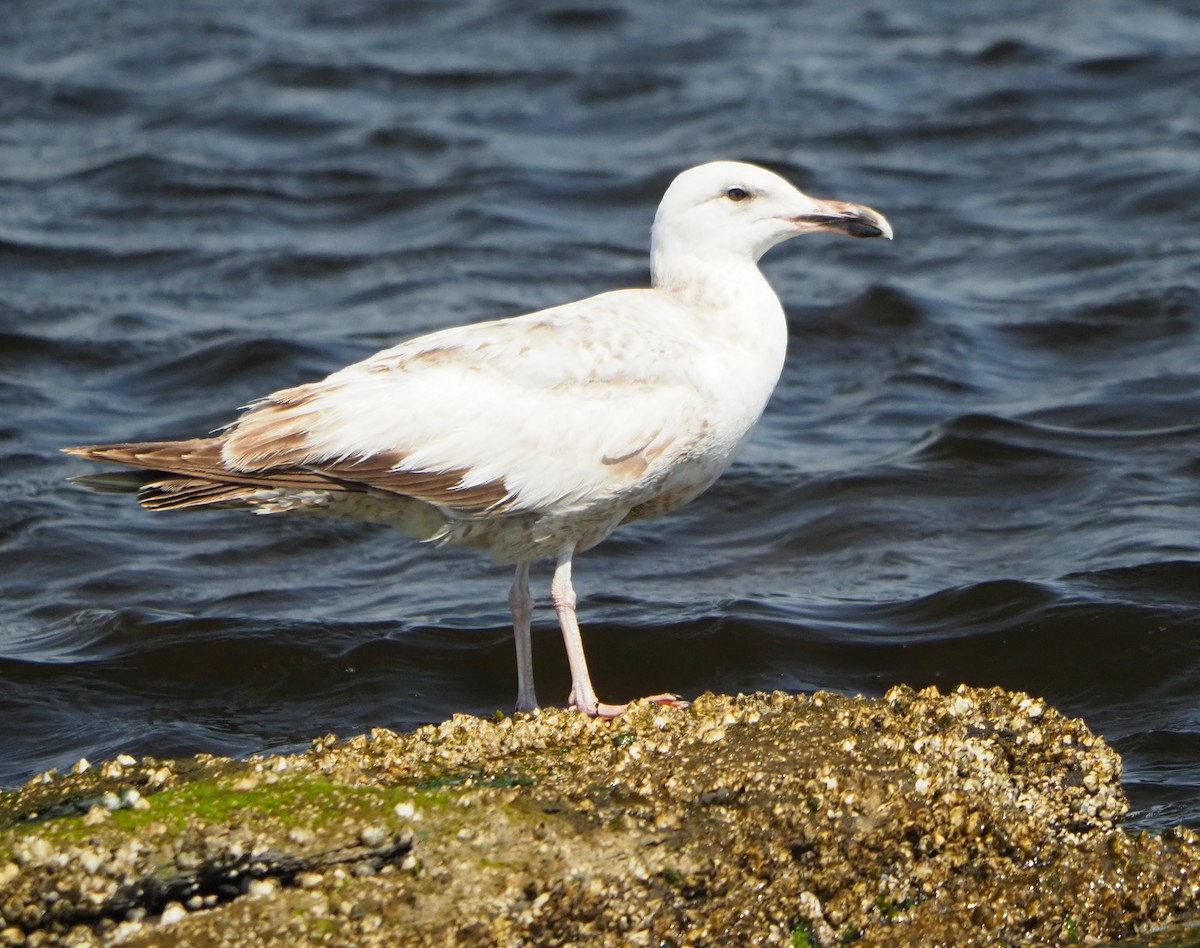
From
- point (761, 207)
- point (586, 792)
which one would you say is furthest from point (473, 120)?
point (586, 792)

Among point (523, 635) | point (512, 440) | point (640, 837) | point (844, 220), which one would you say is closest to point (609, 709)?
point (523, 635)

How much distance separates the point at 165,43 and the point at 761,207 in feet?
44.1

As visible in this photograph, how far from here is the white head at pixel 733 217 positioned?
270 inches

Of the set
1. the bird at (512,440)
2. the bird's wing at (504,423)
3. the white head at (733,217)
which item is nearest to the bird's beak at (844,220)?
the white head at (733,217)

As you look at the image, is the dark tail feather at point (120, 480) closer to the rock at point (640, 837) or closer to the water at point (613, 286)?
the water at point (613, 286)

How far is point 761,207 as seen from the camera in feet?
22.6

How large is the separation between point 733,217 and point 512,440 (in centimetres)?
135

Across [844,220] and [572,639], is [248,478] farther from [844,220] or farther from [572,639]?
[844,220]

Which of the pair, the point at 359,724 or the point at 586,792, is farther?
the point at 359,724

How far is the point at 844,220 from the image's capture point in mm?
6914

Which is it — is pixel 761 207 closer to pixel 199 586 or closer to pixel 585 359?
pixel 585 359

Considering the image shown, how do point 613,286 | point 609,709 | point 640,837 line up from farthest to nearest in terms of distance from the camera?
point 613,286
point 609,709
point 640,837

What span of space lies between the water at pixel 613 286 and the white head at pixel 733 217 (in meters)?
1.92

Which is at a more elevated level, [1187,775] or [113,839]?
[113,839]
